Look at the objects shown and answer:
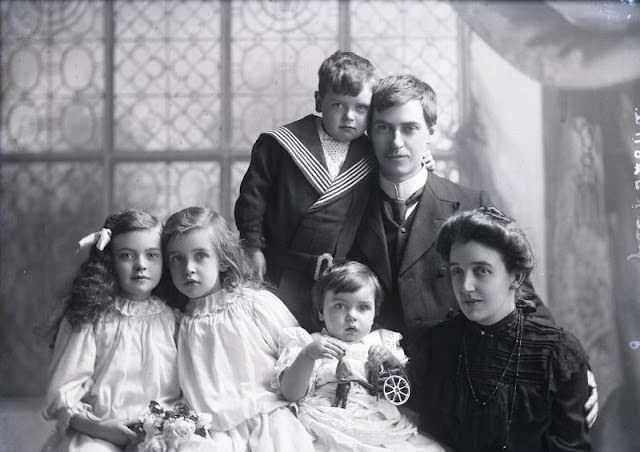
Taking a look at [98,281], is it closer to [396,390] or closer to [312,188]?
[312,188]

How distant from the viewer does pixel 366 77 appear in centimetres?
224

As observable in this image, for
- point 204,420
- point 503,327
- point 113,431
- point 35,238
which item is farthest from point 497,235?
point 35,238

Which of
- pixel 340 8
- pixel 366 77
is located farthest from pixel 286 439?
pixel 340 8

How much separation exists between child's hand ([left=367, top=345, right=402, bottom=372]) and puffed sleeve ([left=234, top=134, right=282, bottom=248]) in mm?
538

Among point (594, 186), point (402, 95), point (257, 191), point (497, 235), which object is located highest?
point (402, 95)

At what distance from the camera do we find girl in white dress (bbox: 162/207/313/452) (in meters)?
1.96

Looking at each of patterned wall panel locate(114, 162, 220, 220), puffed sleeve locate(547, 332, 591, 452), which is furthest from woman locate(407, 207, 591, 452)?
patterned wall panel locate(114, 162, 220, 220)

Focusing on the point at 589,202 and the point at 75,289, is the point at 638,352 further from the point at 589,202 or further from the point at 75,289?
the point at 75,289

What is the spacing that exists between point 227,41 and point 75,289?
Answer: 2140 mm

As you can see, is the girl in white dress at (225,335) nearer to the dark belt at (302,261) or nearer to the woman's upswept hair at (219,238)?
the woman's upswept hair at (219,238)

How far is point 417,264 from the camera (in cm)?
218

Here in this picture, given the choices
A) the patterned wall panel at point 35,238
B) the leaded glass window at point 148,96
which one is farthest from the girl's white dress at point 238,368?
the patterned wall panel at point 35,238

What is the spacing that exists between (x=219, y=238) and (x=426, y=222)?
63 centimetres

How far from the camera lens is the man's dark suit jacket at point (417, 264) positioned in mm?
2154
